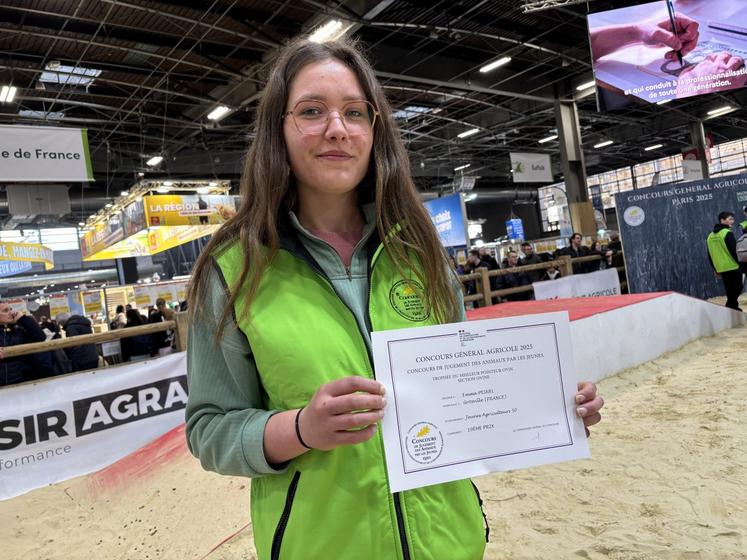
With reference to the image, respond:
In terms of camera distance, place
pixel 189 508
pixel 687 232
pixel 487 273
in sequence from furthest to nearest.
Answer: pixel 687 232
pixel 487 273
pixel 189 508

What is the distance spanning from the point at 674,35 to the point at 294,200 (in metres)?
8.33

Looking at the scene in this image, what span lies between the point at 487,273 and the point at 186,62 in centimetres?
677

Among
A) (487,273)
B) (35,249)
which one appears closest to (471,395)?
(487,273)

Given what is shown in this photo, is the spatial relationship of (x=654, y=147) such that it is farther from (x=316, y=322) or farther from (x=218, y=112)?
(x=316, y=322)

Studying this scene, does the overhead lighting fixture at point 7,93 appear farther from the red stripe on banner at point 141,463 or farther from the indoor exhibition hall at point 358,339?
the red stripe on banner at point 141,463

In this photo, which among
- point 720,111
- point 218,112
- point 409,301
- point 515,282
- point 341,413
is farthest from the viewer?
point 720,111

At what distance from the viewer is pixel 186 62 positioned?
9.59 metres

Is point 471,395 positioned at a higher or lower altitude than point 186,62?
lower

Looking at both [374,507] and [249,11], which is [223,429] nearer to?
[374,507]

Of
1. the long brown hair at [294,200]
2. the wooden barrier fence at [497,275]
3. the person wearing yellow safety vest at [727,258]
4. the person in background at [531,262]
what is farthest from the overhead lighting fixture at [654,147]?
the long brown hair at [294,200]

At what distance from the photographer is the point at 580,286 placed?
787 cm

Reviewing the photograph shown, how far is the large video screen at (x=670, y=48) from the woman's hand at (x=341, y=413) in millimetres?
8053

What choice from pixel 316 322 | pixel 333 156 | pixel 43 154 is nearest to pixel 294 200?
pixel 333 156

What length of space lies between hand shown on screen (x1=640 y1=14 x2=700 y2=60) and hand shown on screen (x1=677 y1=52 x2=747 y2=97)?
0.96ft
